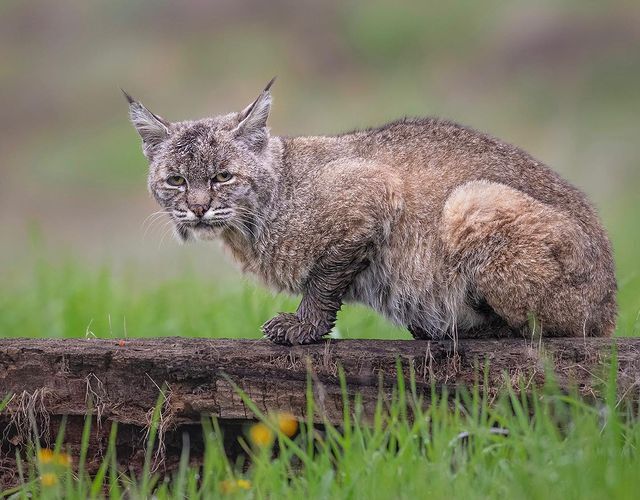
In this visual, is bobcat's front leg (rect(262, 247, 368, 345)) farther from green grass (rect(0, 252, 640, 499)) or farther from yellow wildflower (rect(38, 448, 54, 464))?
yellow wildflower (rect(38, 448, 54, 464))

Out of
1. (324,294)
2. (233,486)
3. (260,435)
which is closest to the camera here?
(233,486)

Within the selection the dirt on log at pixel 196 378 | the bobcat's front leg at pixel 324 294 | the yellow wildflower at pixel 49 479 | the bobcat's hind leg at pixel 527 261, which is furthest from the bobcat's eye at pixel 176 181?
the yellow wildflower at pixel 49 479

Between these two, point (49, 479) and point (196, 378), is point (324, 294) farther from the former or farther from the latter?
point (49, 479)

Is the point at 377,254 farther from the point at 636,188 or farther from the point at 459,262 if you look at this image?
the point at 636,188

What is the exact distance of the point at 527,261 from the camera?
4852mm

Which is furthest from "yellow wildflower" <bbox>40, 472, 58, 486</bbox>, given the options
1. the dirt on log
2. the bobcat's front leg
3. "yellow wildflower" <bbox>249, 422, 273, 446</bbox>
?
the bobcat's front leg

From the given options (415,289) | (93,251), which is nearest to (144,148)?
(415,289)

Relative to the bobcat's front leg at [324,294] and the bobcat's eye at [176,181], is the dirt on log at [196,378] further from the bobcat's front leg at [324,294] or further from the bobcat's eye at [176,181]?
the bobcat's eye at [176,181]

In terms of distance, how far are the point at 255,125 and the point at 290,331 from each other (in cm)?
132

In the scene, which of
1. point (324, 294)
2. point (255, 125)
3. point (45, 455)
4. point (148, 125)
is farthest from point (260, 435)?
point (148, 125)

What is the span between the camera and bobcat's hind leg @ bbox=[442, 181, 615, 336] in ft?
Answer: 16.0

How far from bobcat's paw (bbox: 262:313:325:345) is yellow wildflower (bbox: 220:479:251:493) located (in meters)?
1.31

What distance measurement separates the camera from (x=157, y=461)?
4.54 metres

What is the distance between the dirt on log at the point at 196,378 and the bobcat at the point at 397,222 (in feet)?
1.30
